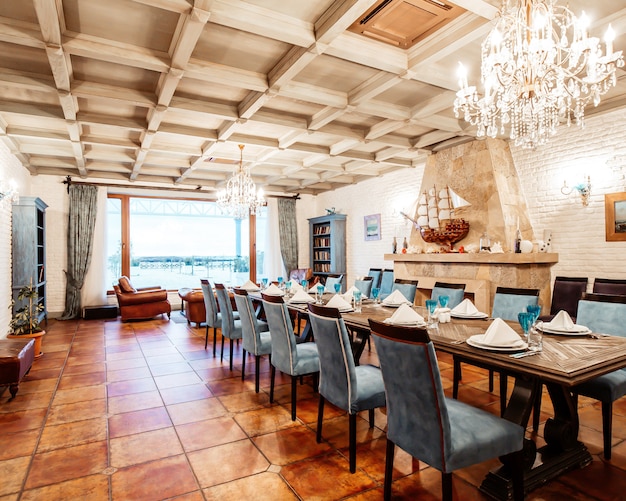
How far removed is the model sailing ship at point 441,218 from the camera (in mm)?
5918

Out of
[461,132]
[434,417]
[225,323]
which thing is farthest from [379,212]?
[434,417]

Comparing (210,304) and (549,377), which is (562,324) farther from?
(210,304)

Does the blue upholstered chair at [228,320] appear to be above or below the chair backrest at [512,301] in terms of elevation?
below

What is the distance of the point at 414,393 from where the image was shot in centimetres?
171

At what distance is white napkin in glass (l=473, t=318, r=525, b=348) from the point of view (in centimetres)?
199

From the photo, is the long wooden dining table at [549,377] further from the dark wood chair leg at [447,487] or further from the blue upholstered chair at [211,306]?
the blue upholstered chair at [211,306]

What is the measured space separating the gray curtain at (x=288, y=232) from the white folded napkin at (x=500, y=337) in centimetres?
806

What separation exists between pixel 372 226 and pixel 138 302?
475 cm

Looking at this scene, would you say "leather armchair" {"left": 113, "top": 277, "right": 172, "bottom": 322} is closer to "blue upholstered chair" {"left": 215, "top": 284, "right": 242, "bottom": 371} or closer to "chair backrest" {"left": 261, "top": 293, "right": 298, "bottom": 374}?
"blue upholstered chair" {"left": 215, "top": 284, "right": 242, "bottom": 371}

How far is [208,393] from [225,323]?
3.02 feet

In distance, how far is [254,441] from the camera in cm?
264

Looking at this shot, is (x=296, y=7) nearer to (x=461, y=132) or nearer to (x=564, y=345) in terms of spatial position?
(x=564, y=345)

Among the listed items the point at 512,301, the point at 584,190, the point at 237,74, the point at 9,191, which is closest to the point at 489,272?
the point at 584,190

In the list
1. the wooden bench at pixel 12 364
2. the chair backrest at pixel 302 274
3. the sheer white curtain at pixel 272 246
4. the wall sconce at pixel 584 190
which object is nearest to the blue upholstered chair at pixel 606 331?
the wall sconce at pixel 584 190
